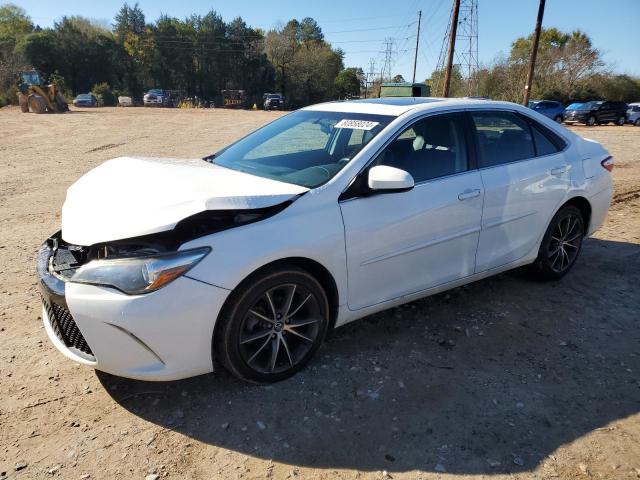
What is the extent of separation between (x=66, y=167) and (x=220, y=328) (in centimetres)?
1011

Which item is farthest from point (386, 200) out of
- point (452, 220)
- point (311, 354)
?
point (311, 354)

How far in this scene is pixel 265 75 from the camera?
71.8 m

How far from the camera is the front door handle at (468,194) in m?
3.51

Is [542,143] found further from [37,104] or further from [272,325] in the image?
[37,104]

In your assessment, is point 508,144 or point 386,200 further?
point 508,144

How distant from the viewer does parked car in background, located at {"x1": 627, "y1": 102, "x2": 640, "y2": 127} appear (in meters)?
32.1

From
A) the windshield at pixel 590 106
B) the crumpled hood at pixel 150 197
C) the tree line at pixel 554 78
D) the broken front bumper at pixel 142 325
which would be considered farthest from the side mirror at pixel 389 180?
the tree line at pixel 554 78

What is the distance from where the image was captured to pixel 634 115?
32156 millimetres

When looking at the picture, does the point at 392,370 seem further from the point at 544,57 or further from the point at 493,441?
the point at 544,57

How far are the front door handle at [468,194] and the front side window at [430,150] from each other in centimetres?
17

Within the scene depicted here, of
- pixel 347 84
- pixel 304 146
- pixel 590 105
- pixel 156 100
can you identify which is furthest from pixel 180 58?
pixel 304 146

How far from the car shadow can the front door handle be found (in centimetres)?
100

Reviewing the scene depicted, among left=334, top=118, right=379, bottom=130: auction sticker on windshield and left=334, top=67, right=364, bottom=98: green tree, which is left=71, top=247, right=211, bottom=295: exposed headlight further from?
left=334, top=67, right=364, bottom=98: green tree

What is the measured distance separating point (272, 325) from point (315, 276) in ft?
1.31
